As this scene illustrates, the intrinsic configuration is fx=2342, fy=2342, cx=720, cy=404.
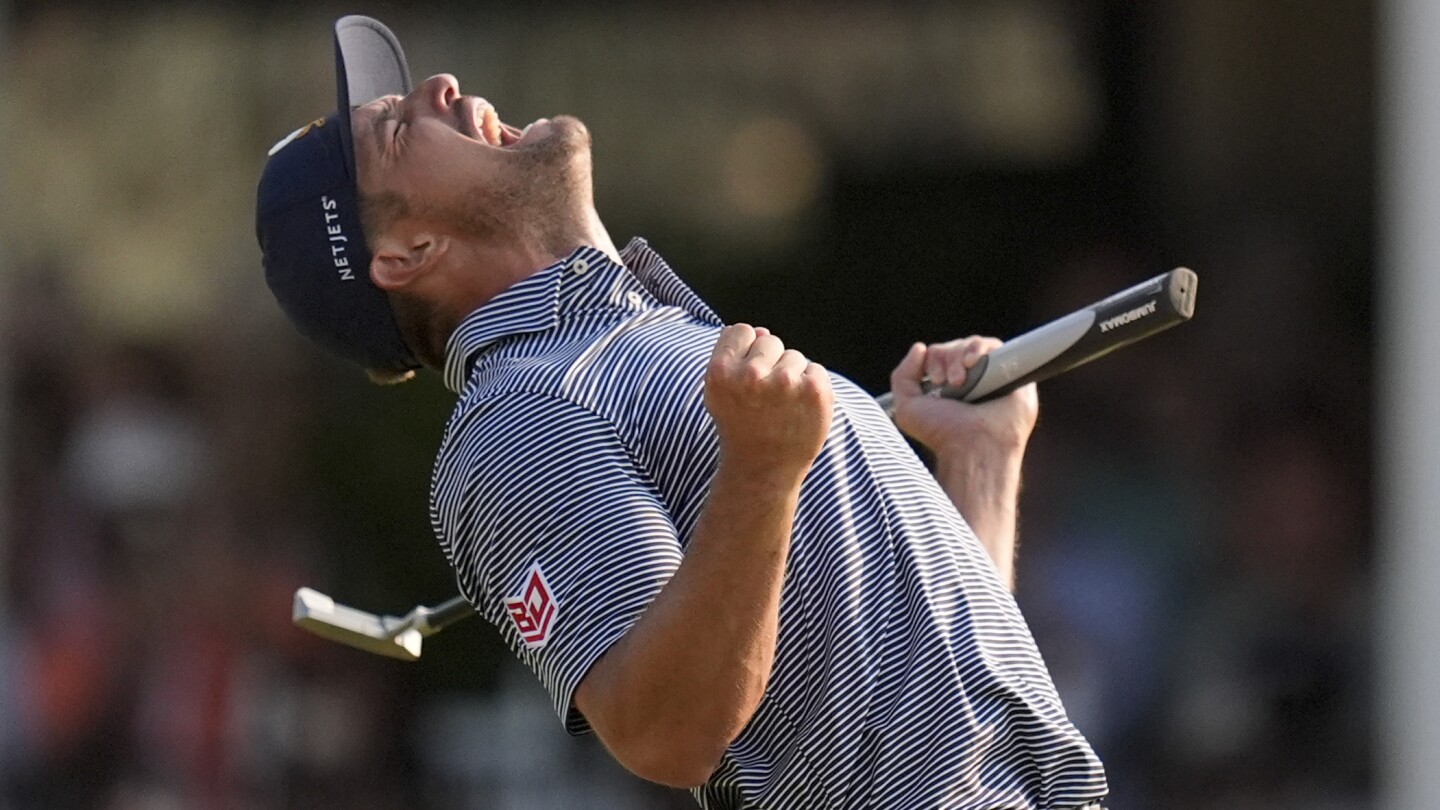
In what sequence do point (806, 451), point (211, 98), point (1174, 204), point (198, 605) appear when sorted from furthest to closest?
point (211, 98) → point (1174, 204) → point (198, 605) → point (806, 451)

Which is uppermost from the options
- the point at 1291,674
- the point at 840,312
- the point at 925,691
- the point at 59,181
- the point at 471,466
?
the point at 471,466

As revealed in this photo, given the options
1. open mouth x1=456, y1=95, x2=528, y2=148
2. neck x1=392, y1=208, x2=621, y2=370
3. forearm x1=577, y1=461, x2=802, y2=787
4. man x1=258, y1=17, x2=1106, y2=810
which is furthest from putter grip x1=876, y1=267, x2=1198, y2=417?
forearm x1=577, y1=461, x2=802, y2=787

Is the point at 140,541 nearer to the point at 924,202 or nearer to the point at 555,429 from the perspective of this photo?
the point at 924,202

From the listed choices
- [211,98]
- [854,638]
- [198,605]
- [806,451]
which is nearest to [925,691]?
[854,638]

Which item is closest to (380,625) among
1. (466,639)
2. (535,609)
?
(535,609)

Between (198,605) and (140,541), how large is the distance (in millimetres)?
390

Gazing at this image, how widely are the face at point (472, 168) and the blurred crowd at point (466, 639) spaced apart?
402 cm

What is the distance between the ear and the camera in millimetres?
3230

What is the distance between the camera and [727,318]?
8.84 meters

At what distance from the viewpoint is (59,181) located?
930 cm

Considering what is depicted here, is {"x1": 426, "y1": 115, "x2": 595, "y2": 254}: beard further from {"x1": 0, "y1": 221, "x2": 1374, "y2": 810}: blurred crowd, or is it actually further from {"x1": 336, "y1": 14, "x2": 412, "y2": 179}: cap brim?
{"x1": 0, "y1": 221, "x2": 1374, "y2": 810}: blurred crowd

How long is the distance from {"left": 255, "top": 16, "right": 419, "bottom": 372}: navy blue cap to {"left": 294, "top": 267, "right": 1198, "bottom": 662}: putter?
430 millimetres

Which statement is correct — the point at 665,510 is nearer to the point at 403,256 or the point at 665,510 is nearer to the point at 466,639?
the point at 403,256

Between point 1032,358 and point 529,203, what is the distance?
0.76 metres
